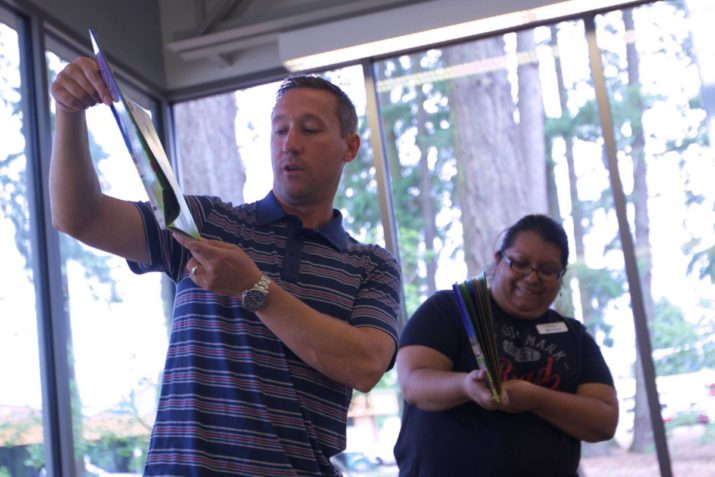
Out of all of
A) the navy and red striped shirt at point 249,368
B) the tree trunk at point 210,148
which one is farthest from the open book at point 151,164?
the tree trunk at point 210,148

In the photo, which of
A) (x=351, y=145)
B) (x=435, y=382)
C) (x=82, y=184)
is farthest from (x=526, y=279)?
(x=82, y=184)

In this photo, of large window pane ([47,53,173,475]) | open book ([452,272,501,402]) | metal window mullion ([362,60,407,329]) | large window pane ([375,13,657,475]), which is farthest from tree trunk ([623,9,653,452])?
large window pane ([47,53,173,475])

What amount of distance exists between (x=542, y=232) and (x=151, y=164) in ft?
5.34

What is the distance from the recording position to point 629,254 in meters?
4.17

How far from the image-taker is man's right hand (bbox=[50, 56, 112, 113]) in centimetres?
127

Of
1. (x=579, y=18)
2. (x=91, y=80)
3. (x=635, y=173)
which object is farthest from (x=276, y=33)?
(x=91, y=80)

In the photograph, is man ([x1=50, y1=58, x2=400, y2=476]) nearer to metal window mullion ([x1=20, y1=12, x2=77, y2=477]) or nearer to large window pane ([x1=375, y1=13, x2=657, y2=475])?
metal window mullion ([x1=20, y1=12, x2=77, y2=477])

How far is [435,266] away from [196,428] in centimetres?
315

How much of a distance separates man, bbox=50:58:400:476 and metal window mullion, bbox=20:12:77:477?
2121 mm

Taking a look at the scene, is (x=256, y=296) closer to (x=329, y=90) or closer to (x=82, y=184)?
(x=82, y=184)

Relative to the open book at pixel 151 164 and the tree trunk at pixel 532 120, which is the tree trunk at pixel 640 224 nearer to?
the tree trunk at pixel 532 120

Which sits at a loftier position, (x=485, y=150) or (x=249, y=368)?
(x=485, y=150)

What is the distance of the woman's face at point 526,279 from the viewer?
8.06 feet

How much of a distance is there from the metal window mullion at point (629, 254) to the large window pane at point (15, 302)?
2.60 m
